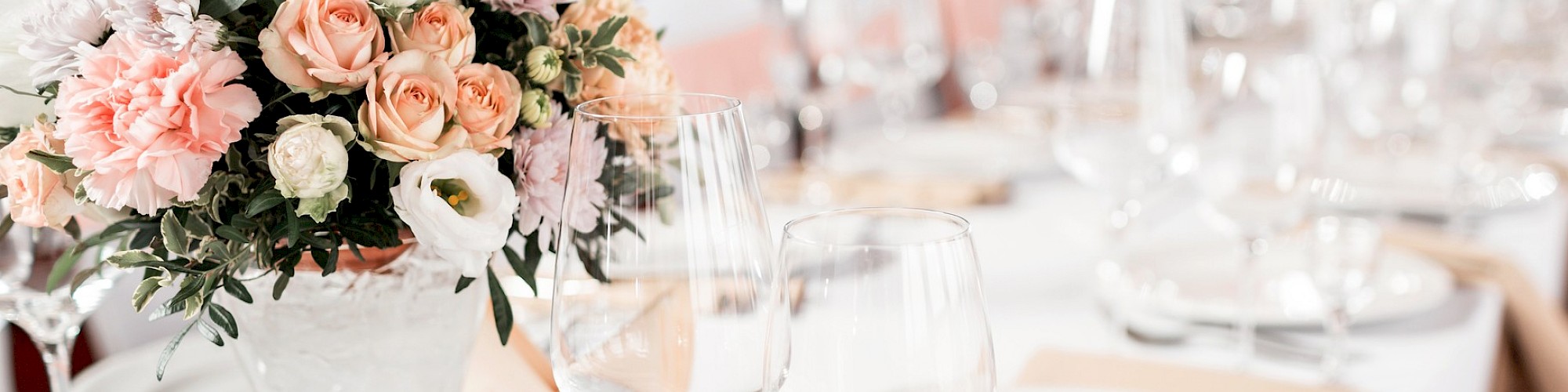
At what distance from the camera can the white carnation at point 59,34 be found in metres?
0.51

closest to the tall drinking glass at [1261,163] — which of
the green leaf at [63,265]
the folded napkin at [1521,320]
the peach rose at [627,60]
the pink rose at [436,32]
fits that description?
the folded napkin at [1521,320]

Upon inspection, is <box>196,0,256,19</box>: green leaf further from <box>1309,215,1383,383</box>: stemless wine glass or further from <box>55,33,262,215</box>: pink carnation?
<box>1309,215,1383,383</box>: stemless wine glass

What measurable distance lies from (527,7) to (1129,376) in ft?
1.73

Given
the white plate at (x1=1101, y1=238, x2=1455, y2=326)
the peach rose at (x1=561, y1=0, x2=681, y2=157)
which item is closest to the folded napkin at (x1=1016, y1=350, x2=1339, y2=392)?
the white plate at (x1=1101, y1=238, x2=1455, y2=326)

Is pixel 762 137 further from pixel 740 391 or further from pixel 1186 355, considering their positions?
pixel 740 391

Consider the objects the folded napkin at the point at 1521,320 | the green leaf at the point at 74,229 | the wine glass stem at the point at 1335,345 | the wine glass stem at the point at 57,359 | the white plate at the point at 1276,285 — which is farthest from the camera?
the folded napkin at the point at 1521,320

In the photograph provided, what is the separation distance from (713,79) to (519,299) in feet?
3.93

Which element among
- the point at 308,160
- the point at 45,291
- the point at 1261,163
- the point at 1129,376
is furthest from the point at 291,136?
the point at 1261,163

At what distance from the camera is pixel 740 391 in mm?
522

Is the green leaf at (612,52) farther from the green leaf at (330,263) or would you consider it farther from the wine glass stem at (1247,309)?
the wine glass stem at (1247,309)

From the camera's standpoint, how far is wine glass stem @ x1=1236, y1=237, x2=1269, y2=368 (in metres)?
0.95

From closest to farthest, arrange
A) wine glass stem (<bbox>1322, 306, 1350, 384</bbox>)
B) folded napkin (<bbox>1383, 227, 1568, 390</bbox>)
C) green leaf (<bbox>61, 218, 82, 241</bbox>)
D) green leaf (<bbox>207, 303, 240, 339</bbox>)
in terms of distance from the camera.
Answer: green leaf (<bbox>207, 303, 240, 339</bbox>), green leaf (<bbox>61, 218, 82, 241</bbox>), wine glass stem (<bbox>1322, 306, 1350, 384</bbox>), folded napkin (<bbox>1383, 227, 1568, 390</bbox>)

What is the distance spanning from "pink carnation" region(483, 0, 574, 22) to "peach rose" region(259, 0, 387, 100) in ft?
0.22

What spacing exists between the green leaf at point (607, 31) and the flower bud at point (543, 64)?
3 centimetres
